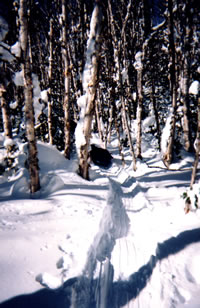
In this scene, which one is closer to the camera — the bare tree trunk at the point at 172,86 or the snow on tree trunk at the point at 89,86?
the snow on tree trunk at the point at 89,86

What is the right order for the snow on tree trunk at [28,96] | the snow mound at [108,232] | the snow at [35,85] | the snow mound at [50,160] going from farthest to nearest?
Answer: the snow mound at [50,160], the snow at [35,85], the snow on tree trunk at [28,96], the snow mound at [108,232]

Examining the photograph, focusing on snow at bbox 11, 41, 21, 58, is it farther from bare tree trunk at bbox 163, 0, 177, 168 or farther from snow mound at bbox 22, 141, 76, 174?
bare tree trunk at bbox 163, 0, 177, 168

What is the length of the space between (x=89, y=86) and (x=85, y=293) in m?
5.05

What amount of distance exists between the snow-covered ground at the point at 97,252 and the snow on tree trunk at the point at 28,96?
534 mm

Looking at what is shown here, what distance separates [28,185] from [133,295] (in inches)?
142

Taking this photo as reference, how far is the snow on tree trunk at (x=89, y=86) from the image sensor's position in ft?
16.8

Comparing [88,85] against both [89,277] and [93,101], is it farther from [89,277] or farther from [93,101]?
[89,277]

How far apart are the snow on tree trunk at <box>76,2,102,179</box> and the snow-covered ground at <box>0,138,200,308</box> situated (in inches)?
74.1

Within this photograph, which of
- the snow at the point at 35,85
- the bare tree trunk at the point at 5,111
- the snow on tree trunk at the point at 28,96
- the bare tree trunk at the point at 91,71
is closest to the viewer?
the snow on tree trunk at the point at 28,96

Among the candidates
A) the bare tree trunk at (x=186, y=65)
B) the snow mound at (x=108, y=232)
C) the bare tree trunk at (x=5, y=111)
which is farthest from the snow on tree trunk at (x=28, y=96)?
the bare tree trunk at (x=186, y=65)

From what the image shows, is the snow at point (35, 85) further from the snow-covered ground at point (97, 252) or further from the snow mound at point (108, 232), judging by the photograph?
the snow mound at point (108, 232)

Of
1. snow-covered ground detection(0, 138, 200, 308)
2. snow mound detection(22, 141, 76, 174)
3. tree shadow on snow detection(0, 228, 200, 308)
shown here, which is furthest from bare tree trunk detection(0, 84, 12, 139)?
tree shadow on snow detection(0, 228, 200, 308)

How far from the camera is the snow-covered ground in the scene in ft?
5.94

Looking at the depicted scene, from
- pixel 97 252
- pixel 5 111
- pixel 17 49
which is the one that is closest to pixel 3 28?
pixel 17 49
